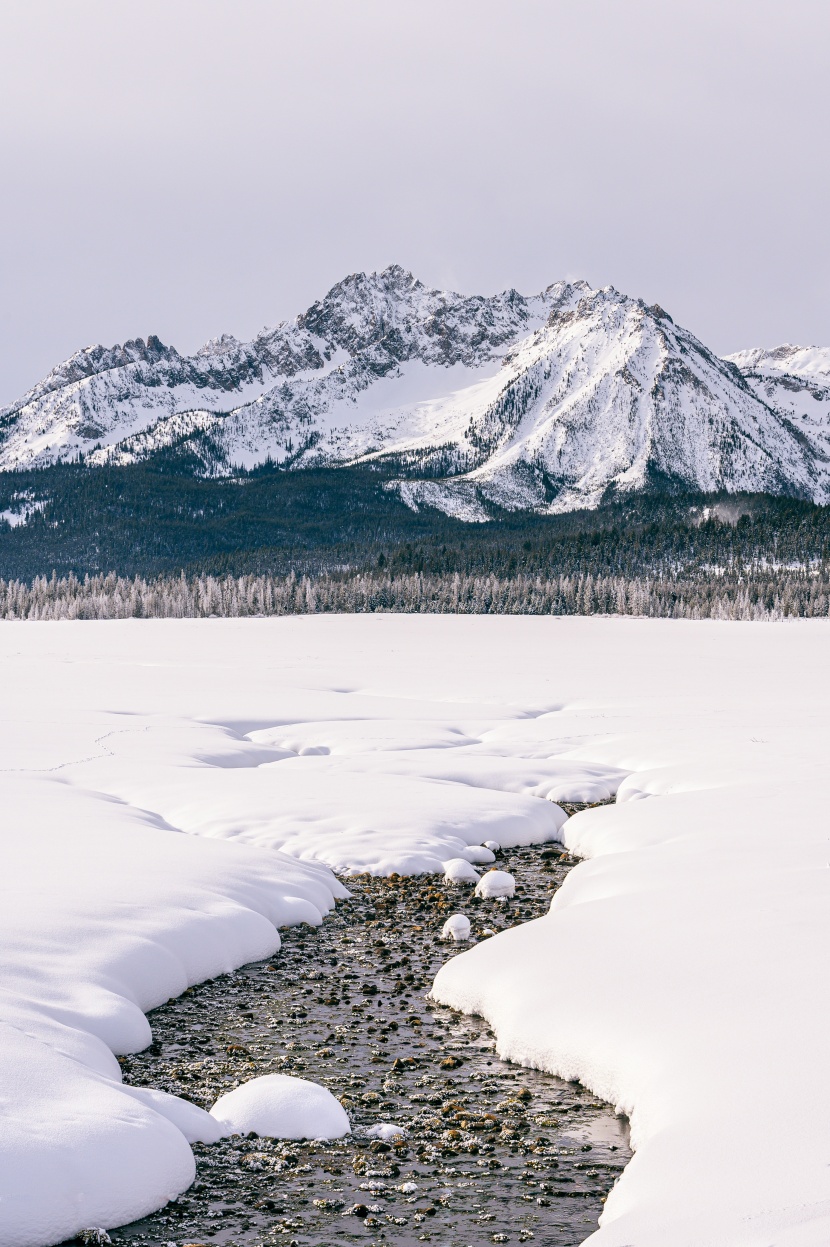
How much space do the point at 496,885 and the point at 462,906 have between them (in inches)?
34.3

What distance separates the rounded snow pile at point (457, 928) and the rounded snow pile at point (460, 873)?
10.5 feet

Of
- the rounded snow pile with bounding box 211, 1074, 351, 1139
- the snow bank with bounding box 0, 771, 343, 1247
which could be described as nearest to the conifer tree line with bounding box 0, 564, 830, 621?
the snow bank with bounding box 0, 771, 343, 1247

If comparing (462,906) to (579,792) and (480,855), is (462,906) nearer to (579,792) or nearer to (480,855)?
(480,855)

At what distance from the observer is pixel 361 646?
81.5m

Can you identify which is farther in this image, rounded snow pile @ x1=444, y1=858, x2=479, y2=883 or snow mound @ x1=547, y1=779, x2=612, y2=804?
snow mound @ x1=547, y1=779, x2=612, y2=804

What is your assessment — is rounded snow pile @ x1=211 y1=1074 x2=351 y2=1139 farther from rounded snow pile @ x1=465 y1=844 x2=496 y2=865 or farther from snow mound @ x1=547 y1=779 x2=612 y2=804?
snow mound @ x1=547 y1=779 x2=612 y2=804

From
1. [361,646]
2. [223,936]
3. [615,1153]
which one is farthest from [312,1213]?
[361,646]

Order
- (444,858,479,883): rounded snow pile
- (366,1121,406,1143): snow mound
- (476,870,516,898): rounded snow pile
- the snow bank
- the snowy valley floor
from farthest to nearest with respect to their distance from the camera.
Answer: (444,858,479,883): rounded snow pile
(476,870,516,898): rounded snow pile
(366,1121,406,1143): snow mound
the snowy valley floor
the snow bank

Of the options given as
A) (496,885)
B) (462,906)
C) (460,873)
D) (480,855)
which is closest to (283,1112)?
(462,906)

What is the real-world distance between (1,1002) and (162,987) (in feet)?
10.1

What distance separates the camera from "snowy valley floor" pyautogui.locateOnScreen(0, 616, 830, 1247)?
306 inches

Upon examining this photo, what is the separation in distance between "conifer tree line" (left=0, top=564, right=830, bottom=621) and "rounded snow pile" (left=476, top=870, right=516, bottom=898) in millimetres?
137205

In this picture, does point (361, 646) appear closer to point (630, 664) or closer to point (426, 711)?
point (630, 664)

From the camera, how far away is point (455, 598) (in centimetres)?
17050
